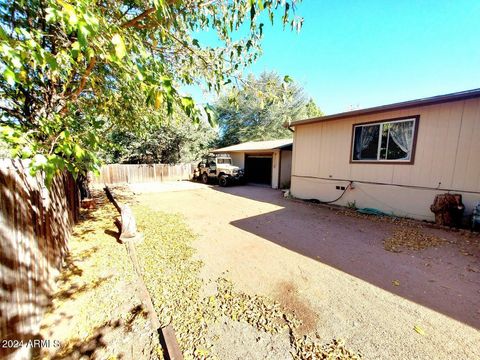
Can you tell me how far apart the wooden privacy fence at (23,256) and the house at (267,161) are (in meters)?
11.1

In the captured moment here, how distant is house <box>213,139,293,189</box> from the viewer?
41.6ft

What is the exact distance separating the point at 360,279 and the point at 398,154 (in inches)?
204

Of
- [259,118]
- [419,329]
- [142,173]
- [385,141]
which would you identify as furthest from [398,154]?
[259,118]

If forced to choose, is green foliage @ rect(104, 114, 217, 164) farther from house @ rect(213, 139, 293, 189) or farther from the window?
the window

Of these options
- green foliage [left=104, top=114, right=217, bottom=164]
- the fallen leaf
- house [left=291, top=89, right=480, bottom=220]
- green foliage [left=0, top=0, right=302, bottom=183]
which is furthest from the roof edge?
green foliage [left=104, top=114, right=217, bottom=164]

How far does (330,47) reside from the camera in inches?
306

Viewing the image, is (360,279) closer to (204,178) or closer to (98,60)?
(98,60)

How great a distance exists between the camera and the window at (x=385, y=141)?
6.13 metres

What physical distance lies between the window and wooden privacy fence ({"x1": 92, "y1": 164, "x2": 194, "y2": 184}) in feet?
43.9

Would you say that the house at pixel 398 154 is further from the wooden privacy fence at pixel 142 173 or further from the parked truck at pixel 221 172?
the wooden privacy fence at pixel 142 173

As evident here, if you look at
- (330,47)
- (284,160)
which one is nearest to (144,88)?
(330,47)

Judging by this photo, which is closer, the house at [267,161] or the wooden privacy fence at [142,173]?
the house at [267,161]

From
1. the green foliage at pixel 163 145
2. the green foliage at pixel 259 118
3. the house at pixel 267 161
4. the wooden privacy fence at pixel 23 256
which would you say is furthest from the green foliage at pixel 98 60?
the green foliage at pixel 259 118

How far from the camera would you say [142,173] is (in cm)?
1518
